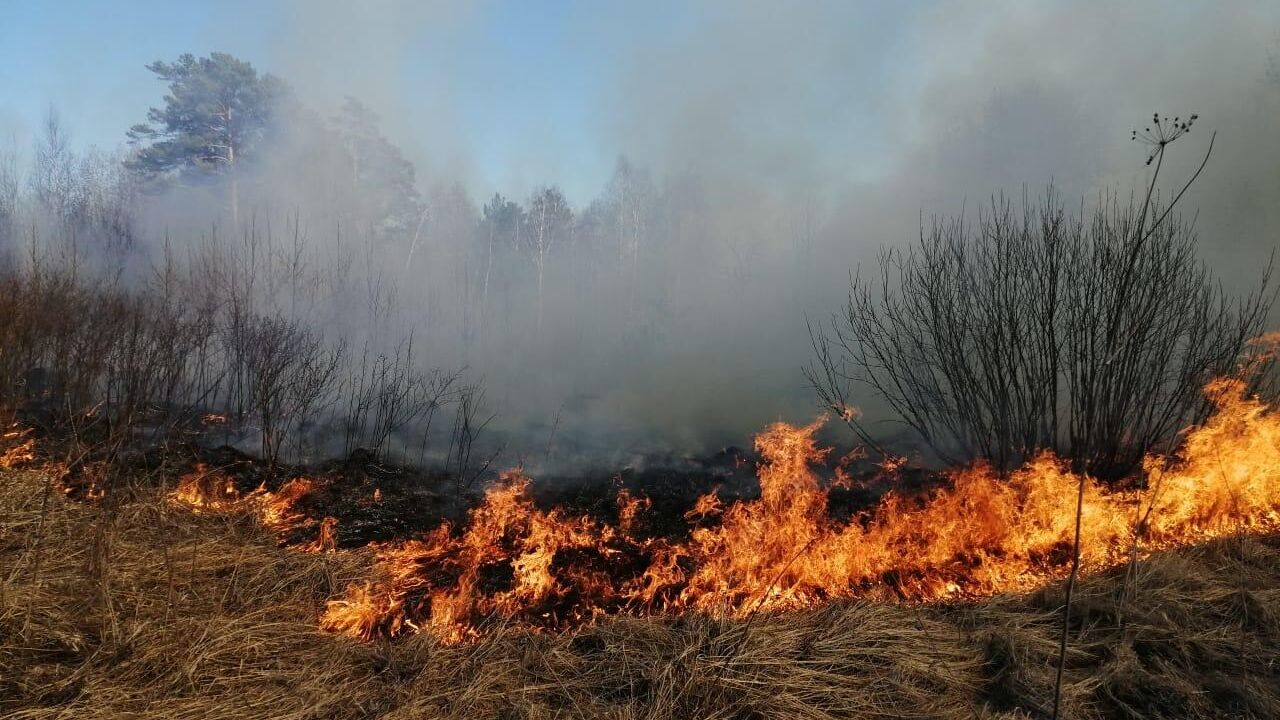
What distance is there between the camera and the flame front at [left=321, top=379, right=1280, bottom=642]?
4.57m

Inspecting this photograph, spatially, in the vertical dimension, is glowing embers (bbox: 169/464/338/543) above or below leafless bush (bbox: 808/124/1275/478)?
below

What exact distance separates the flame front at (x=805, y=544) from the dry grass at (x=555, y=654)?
49cm

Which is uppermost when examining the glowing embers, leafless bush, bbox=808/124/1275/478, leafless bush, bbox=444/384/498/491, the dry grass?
leafless bush, bbox=808/124/1275/478

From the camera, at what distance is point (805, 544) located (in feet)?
17.9

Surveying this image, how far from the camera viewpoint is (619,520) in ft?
21.8

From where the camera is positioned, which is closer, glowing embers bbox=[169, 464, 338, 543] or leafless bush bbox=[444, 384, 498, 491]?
glowing embers bbox=[169, 464, 338, 543]

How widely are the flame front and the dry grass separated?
485mm

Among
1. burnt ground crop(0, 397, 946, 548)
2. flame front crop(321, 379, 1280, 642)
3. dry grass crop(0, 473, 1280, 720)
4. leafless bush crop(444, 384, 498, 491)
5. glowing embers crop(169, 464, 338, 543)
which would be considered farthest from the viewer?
leafless bush crop(444, 384, 498, 491)

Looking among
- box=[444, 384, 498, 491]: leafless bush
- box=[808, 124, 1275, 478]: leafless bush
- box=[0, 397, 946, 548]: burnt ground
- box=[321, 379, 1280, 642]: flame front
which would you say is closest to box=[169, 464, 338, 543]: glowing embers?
box=[0, 397, 946, 548]: burnt ground

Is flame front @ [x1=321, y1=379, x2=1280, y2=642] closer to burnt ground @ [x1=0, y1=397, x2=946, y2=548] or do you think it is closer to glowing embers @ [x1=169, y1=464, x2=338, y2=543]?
burnt ground @ [x1=0, y1=397, x2=946, y2=548]

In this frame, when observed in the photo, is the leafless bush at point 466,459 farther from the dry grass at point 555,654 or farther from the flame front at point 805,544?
the dry grass at point 555,654

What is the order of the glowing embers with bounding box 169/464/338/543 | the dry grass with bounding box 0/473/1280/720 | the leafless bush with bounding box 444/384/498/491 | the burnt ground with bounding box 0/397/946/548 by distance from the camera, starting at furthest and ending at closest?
1. the leafless bush with bounding box 444/384/498/491
2. the burnt ground with bounding box 0/397/946/548
3. the glowing embers with bounding box 169/464/338/543
4. the dry grass with bounding box 0/473/1280/720

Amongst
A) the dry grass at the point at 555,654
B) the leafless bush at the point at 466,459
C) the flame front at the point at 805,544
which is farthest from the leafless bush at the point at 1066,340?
the leafless bush at the point at 466,459

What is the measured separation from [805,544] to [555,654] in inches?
114
